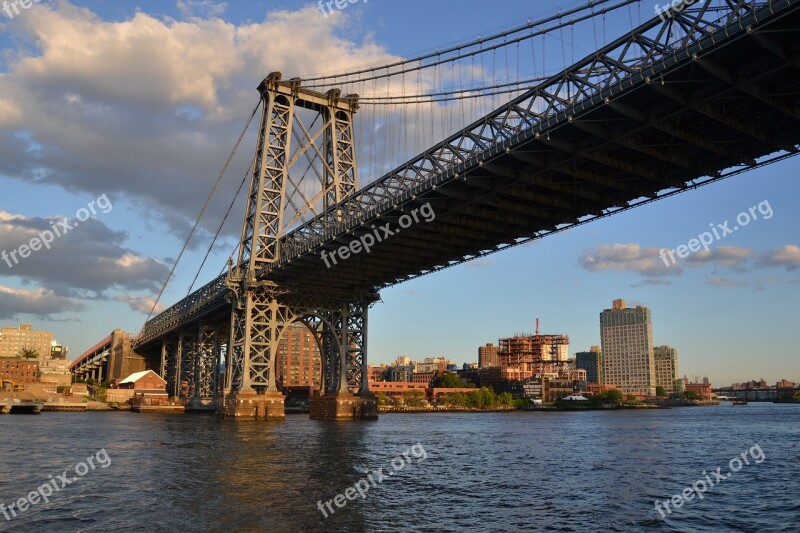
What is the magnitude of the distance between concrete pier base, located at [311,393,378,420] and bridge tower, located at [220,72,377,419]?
0.11 meters

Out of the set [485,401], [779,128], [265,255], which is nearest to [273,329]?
[265,255]

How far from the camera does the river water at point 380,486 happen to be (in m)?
21.0

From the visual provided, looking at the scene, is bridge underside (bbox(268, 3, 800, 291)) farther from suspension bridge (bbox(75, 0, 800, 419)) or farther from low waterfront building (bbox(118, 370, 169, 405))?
low waterfront building (bbox(118, 370, 169, 405))

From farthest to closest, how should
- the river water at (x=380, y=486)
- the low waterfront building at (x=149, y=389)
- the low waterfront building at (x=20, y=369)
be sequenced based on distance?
the low waterfront building at (x=20, y=369)
the low waterfront building at (x=149, y=389)
the river water at (x=380, y=486)

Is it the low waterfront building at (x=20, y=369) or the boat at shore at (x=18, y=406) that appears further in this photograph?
the low waterfront building at (x=20, y=369)

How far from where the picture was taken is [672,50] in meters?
30.4

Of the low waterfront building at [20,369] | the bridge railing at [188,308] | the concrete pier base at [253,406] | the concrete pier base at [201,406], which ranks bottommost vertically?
the concrete pier base at [201,406]

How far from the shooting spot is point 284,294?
7462 cm

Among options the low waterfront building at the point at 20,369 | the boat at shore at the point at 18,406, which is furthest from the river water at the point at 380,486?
the low waterfront building at the point at 20,369

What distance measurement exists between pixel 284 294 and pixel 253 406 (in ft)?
39.9

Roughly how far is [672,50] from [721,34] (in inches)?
99.6

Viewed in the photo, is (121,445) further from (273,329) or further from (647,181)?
(647,181)

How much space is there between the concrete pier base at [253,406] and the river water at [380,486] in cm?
2115

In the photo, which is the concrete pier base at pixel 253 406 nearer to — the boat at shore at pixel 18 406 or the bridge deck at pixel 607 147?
the bridge deck at pixel 607 147
